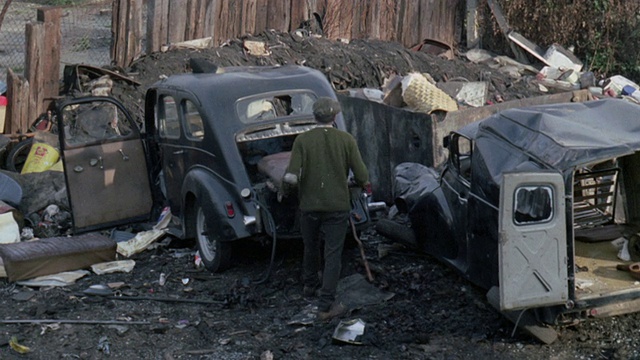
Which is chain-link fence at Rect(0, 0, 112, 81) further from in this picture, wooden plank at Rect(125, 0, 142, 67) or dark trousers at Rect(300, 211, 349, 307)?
dark trousers at Rect(300, 211, 349, 307)

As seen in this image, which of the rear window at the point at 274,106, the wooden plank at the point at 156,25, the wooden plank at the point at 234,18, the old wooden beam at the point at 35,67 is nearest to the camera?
the rear window at the point at 274,106

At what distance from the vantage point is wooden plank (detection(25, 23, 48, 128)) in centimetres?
1343

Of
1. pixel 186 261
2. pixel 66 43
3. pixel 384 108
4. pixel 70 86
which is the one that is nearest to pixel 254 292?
pixel 186 261

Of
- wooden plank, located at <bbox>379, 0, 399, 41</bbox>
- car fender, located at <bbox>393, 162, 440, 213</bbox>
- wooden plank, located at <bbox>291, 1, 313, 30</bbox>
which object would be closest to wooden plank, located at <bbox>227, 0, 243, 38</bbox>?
wooden plank, located at <bbox>291, 1, 313, 30</bbox>

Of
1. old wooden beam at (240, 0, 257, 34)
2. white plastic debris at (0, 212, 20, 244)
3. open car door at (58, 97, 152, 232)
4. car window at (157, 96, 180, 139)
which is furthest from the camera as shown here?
old wooden beam at (240, 0, 257, 34)

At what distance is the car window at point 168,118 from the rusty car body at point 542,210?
248cm

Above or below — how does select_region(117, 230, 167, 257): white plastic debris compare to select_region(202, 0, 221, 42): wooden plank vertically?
below

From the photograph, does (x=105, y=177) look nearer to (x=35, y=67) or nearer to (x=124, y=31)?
(x=35, y=67)

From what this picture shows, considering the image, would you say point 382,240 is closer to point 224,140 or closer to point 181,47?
point 224,140

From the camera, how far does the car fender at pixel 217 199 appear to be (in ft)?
28.4

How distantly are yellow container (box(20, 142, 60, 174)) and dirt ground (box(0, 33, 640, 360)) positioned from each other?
287cm

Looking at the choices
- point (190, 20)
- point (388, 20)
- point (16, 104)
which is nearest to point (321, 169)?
point (16, 104)

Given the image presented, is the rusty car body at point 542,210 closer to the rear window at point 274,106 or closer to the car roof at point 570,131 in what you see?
the car roof at point 570,131

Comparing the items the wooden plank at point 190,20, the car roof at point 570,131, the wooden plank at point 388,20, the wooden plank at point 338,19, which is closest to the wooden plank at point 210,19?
the wooden plank at point 190,20
